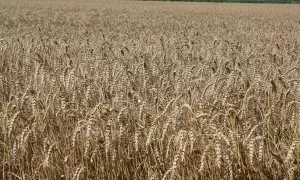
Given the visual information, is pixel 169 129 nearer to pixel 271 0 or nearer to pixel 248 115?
pixel 248 115

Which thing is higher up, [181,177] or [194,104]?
[194,104]

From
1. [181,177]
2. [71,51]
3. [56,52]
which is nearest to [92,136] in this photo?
[181,177]

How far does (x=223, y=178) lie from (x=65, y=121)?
131 centimetres

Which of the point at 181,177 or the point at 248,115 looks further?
the point at 248,115

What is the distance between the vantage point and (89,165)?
236 cm

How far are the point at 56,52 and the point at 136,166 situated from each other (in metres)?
3.79

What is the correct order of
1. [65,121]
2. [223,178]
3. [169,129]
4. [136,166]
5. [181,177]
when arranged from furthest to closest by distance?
[65,121] → [169,129] → [136,166] → [181,177] → [223,178]

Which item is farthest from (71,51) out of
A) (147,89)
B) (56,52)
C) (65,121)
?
(65,121)

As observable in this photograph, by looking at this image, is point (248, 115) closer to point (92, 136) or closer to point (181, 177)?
point (181, 177)

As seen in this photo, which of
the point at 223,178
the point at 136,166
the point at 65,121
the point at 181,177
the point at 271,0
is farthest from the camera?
the point at 271,0

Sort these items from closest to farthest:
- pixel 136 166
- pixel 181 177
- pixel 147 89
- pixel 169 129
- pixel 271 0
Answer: pixel 181 177, pixel 136 166, pixel 169 129, pixel 147 89, pixel 271 0

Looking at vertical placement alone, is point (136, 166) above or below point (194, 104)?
below

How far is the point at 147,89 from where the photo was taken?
3.39 meters

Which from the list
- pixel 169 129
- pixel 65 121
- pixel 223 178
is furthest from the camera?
pixel 65 121
